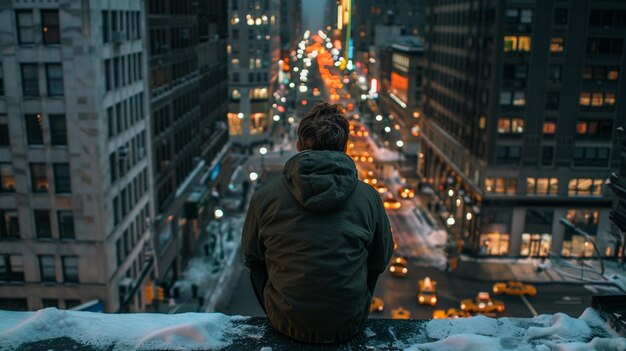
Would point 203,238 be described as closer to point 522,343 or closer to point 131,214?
point 131,214

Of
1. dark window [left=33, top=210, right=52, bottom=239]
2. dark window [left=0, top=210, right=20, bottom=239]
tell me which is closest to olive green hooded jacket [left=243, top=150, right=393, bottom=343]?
dark window [left=33, top=210, right=52, bottom=239]

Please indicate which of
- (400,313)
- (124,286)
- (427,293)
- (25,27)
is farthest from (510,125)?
(25,27)

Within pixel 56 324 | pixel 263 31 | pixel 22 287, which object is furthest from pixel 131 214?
pixel 263 31

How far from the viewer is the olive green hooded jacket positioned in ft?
18.7

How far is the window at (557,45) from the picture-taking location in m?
53.0

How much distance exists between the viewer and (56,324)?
627 cm

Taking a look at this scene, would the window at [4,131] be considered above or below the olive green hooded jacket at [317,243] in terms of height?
below

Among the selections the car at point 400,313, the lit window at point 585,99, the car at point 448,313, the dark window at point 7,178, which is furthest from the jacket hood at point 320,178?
the lit window at point 585,99

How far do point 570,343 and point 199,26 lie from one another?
55.1 metres

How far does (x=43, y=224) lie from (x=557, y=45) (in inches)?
1706

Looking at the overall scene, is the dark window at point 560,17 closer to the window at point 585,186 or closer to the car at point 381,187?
the window at point 585,186

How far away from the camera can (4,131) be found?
28875 mm

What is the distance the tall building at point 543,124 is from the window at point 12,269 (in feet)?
117

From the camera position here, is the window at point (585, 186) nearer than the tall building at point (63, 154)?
No
